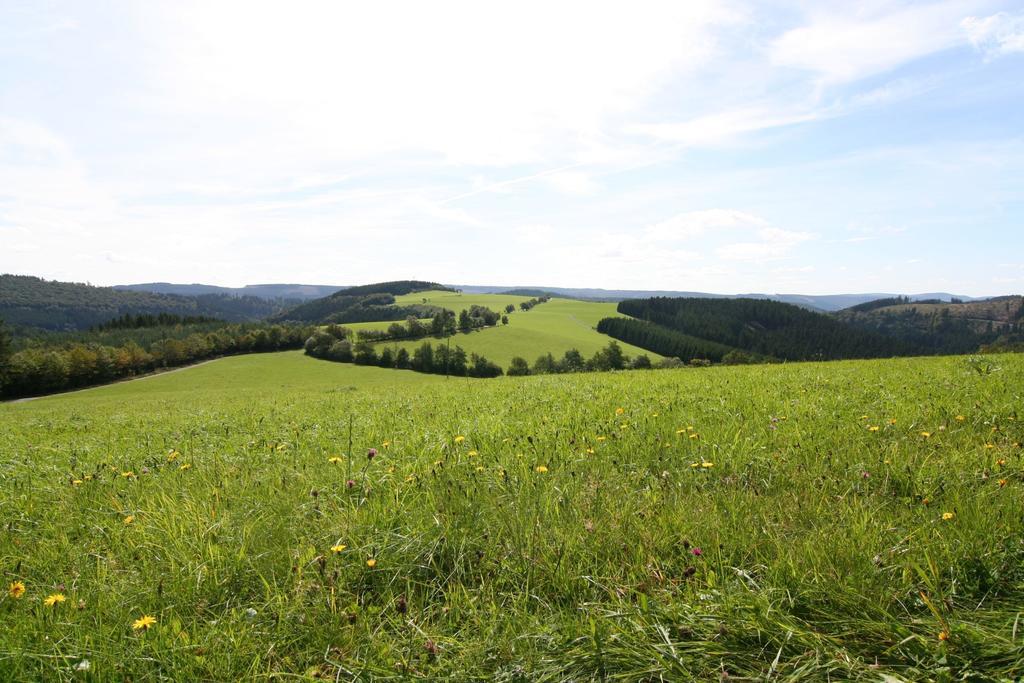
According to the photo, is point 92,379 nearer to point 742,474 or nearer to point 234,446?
point 234,446

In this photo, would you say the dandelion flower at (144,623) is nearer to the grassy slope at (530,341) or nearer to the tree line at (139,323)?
the grassy slope at (530,341)

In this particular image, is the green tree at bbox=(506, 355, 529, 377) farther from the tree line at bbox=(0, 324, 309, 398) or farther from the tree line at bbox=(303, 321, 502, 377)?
the tree line at bbox=(0, 324, 309, 398)

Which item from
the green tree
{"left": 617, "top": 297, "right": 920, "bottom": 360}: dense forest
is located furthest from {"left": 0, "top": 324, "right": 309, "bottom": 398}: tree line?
{"left": 617, "top": 297, "right": 920, "bottom": 360}: dense forest

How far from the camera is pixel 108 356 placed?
3568 inches

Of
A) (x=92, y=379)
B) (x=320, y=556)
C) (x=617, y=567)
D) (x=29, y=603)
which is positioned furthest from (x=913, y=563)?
(x=92, y=379)

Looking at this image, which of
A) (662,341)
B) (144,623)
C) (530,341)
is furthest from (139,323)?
(144,623)

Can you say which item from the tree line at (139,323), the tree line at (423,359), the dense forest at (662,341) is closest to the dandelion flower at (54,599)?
the tree line at (423,359)

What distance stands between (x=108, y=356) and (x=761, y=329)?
644ft

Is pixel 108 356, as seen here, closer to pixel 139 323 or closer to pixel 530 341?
pixel 139 323

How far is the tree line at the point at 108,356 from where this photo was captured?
250 ft

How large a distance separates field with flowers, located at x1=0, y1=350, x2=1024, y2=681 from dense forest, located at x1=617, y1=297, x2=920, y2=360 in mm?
139269

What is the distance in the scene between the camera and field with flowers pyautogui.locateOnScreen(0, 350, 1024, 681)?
228 centimetres

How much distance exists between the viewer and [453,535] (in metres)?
3.36

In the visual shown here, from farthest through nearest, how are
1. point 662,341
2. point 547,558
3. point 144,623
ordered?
point 662,341 < point 547,558 < point 144,623
